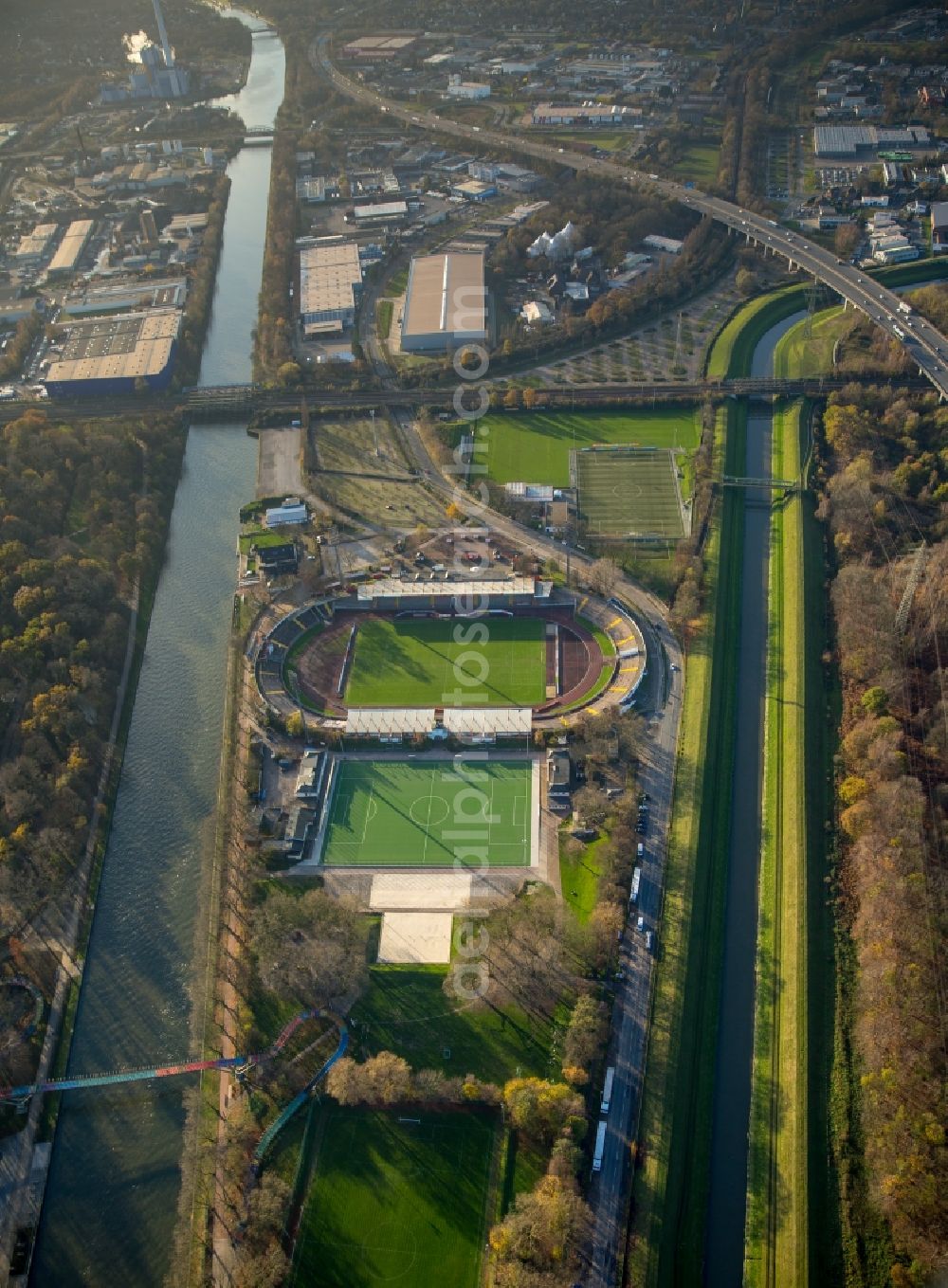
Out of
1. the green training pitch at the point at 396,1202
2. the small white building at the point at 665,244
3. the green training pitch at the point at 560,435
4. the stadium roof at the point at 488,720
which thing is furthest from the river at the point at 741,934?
the small white building at the point at 665,244

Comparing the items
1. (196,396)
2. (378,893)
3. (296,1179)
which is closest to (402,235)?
(196,396)

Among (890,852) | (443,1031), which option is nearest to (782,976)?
(890,852)

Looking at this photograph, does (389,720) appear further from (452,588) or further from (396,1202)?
(396,1202)

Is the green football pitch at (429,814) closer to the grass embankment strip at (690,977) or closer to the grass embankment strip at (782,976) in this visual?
the grass embankment strip at (690,977)

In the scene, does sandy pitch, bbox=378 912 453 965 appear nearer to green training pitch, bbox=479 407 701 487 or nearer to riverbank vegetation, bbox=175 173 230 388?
green training pitch, bbox=479 407 701 487

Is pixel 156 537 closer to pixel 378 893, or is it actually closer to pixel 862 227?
pixel 378 893

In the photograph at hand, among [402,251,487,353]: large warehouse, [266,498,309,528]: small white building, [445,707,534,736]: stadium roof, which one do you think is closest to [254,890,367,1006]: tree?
[445,707,534,736]: stadium roof
